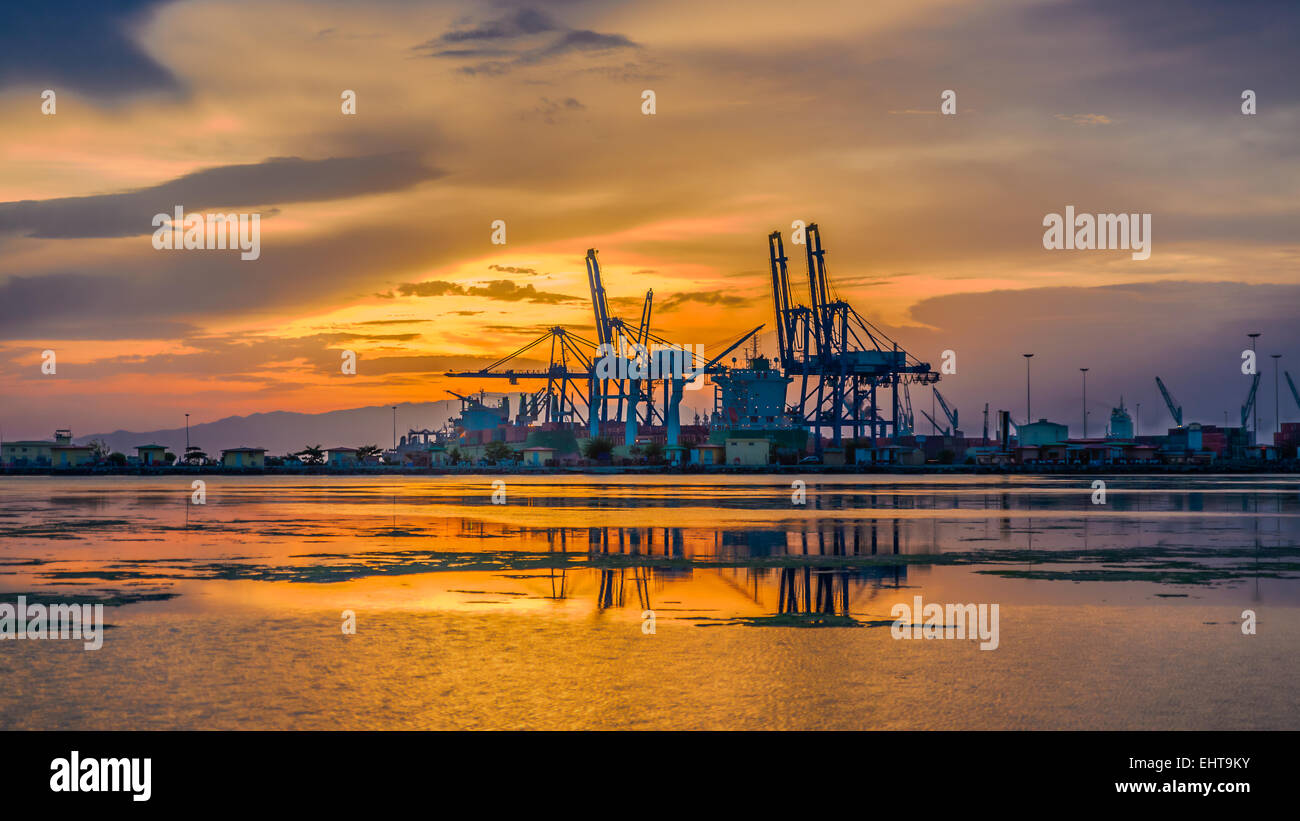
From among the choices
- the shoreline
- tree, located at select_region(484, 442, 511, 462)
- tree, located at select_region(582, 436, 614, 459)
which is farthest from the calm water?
tree, located at select_region(484, 442, 511, 462)

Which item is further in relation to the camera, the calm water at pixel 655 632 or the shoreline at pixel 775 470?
the shoreline at pixel 775 470

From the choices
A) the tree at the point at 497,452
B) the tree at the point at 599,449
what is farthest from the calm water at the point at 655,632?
the tree at the point at 497,452

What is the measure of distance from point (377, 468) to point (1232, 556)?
166898 mm

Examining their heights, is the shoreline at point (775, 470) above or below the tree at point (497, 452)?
below

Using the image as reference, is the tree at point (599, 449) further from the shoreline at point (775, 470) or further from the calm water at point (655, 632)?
the calm water at point (655, 632)

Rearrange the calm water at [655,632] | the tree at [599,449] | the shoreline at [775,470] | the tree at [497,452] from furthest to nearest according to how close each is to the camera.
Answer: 1. the tree at [497,452]
2. the tree at [599,449]
3. the shoreline at [775,470]
4. the calm water at [655,632]

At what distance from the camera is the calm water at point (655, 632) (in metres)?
9.64

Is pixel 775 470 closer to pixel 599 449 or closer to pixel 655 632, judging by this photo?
pixel 599 449

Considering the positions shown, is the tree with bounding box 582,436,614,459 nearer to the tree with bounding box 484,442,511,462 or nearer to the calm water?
the tree with bounding box 484,442,511,462

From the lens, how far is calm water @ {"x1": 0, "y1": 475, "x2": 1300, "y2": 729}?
9641mm

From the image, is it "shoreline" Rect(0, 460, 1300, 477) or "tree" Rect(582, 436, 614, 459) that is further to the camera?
"tree" Rect(582, 436, 614, 459)

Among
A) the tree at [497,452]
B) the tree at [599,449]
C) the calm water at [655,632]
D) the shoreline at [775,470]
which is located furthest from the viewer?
the tree at [497,452]
